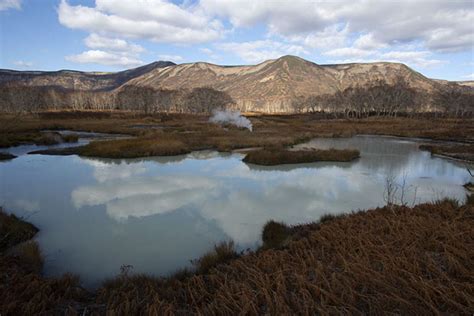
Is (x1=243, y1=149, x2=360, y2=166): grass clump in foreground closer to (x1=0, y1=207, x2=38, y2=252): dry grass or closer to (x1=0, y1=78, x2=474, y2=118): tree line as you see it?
(x1=0, y1=207, x2=38, y2=252): dry grass

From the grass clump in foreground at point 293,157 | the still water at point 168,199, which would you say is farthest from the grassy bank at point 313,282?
the grass clump in foreground at point 293,157

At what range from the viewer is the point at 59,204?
471 inches

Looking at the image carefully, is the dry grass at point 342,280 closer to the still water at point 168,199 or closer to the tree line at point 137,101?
the still water at point 168,199

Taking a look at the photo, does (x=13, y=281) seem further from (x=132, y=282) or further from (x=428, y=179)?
(x=428, y=179)

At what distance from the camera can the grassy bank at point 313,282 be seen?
4340 millimetres

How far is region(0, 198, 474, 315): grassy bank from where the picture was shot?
4.34 metres

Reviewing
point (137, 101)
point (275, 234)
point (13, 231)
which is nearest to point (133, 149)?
point (13, 231)

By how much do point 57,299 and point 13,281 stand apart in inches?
44.4

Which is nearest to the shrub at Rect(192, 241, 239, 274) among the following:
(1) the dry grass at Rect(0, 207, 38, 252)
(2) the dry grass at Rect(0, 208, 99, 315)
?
(2) the dry grass at Rect(0, 208, 99, 315)

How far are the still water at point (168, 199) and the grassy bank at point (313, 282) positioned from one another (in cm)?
131

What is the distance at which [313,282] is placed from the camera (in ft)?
16.6

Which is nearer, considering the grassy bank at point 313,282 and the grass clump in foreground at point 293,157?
the grassy bank at point 313,282

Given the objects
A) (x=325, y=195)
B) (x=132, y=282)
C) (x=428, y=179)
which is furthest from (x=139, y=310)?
(x=428, y=179)

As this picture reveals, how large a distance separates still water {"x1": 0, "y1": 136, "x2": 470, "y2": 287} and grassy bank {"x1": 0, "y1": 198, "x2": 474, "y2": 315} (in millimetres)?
1314
